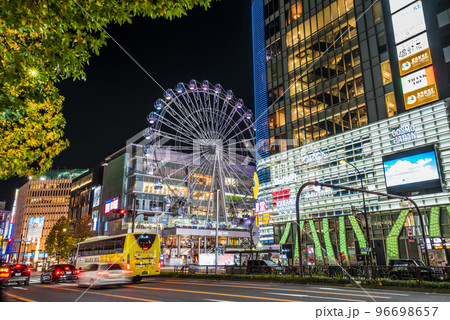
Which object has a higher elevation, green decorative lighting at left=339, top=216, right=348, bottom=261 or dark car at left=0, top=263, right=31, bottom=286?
green decorative lighting at left=339, top=216, right=348, bottom=261

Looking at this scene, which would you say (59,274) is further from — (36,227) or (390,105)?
(36,227)

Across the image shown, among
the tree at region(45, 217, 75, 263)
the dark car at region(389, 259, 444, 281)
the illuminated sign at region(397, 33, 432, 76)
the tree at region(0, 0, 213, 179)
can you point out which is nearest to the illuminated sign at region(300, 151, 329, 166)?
the illuminated sign at region(397, 33, 432, 76)

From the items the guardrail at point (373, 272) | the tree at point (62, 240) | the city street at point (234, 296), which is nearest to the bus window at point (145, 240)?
the city street at point (234, 296)

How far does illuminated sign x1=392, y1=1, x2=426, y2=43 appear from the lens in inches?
1251

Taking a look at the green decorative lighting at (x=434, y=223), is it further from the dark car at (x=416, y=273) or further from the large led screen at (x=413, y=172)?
the dark car at (x=416, y=273)

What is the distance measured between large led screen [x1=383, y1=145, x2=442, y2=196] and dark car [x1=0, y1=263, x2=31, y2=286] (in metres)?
31.8

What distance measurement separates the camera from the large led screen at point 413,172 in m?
28.7

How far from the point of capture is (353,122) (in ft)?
120

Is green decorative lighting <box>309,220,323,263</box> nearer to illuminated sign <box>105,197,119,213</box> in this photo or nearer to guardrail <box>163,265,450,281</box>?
guardrail <box>163,265,450,281</box>

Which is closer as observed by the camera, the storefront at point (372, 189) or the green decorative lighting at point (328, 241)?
the storefront at point (372, 189)

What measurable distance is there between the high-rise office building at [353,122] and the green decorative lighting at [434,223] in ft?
0.29

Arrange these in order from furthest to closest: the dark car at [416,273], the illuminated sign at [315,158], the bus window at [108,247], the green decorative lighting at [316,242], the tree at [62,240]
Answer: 1. the tree at [62,240]
2. the illuminated sign at [315,158]
3. the green decorative lighting at [316,242]
4. the bus window at [108,247]
5. the dark car at [416,273]

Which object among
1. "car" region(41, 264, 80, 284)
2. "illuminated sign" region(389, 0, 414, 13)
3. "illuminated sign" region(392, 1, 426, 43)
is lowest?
"car" region(41, 264, 80, 284)

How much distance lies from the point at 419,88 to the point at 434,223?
1227 centimetres
